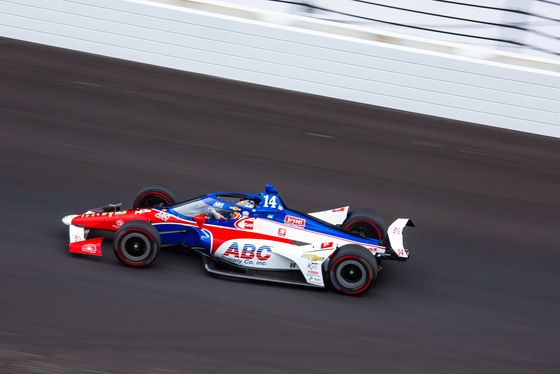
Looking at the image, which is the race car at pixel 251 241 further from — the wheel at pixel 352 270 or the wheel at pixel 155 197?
the wheel at pixel 155 197

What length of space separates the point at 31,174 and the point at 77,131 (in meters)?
1.71

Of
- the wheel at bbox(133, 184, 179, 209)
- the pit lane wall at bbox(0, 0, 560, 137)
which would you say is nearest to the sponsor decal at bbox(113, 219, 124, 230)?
the wheel at bbox(133, 184, 179, 209)

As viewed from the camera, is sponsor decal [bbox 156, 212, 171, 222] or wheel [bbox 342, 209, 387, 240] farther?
wheel [bbox 342, 209, 387, 240]

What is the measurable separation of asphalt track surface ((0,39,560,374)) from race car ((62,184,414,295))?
17 centimetres

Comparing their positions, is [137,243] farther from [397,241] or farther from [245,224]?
[397,241]

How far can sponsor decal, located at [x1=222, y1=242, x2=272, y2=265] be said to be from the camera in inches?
264

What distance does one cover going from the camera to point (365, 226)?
7516mm

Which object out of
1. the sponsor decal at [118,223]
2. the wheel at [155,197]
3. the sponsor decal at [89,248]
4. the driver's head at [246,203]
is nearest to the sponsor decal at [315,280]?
the driver's head at [246,203]

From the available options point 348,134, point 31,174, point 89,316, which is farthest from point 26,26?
point 89,316

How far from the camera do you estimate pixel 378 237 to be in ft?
24.6

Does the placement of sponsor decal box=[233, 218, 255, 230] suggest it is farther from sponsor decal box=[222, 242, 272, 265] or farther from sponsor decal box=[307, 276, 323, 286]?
sponsor decal box=[307, 276, 323, 286]

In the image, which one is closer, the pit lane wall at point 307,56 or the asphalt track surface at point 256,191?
the asphalt track surface at point 256,191

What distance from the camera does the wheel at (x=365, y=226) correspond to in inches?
295

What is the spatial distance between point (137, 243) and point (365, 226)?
2.51 metres
